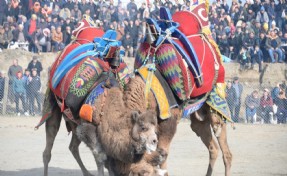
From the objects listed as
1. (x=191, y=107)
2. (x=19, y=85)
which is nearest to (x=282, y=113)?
(x=19, y=85)

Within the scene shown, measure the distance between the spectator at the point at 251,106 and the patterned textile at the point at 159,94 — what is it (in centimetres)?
1127

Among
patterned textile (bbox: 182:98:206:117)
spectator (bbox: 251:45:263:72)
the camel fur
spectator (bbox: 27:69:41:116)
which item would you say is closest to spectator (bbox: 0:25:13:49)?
spectator (bbox: 27:69:41:116)

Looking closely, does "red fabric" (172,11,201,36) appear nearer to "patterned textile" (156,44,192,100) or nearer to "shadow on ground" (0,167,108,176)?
"patterned textile" (156,44,192,100)

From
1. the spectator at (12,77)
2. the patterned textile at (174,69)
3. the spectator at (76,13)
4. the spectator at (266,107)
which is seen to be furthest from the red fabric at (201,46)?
the spectator at (76,13)

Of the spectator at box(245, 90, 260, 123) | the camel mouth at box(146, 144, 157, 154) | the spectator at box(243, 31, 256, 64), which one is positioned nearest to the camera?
the camel mouth at box(146, 144, 157, 154)

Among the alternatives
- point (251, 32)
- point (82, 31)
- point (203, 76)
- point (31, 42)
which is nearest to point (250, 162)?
point (203, 76)

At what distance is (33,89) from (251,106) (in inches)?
241

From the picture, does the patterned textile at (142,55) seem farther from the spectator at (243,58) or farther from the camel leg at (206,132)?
the spectator at (243,58)

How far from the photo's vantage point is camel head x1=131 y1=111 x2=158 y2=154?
285 inches

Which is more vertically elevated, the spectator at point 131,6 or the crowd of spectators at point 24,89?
the spectator at point 131,6

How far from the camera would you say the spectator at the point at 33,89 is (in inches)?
800

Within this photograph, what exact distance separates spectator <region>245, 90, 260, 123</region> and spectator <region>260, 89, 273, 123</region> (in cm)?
16

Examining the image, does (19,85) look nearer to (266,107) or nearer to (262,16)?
(266,107)

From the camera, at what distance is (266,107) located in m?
19.6
